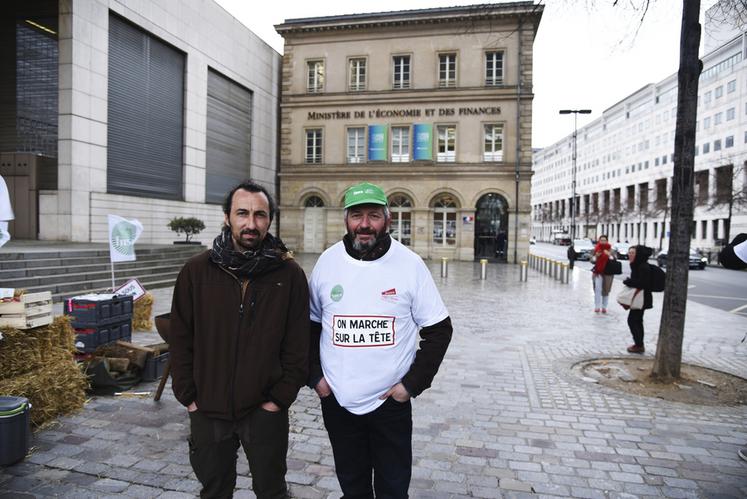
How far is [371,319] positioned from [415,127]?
28463mm

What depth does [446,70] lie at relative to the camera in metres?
29.9

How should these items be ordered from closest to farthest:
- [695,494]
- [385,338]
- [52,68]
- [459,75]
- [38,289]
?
[385,338], [695,494], [38,289], [52,68], [459,75]

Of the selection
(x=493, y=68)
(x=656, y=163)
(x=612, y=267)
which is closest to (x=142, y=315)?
(x=612, y=267)

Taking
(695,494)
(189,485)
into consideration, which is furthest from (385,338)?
(695,494)

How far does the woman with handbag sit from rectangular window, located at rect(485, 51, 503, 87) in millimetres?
23680

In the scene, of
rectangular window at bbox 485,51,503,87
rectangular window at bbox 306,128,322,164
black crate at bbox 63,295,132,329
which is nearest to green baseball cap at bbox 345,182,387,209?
black crate at bbox 63,295,132,329

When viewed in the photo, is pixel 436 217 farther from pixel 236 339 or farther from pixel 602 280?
pixel 236 339

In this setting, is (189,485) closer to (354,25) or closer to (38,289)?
(38,289)

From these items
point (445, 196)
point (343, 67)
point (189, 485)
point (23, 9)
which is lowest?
point (189, 485)

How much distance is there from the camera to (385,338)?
8.64ft

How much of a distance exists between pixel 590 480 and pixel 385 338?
228 cm

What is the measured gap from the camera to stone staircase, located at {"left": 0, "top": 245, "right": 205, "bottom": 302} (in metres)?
10.9

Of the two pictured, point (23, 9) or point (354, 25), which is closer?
point (23, 9)

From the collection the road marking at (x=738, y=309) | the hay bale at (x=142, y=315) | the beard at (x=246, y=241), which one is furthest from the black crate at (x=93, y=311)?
the road marking at (x=738, y=309)
